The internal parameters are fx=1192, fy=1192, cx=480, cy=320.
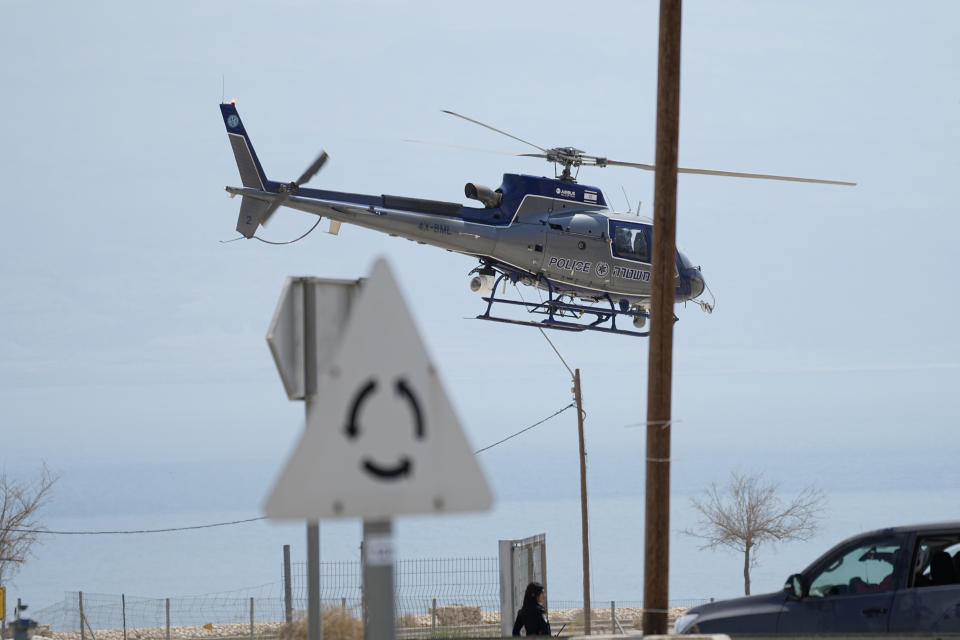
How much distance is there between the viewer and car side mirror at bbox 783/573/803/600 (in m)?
9.70

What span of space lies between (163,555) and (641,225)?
17402 cm

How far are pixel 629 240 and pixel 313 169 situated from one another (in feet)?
23.8

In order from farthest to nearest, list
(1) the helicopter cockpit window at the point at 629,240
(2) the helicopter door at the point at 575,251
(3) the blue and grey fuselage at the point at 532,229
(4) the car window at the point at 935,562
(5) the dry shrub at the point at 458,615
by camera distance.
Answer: (5) the dry shrub at the point at 458,615
(1) the helicopter cockpit window at the point at 629,240
(2) the helicopter door at the point at 575,251
(3) the blue and grey fuselage at the point at 532,229
(4) the car window at the point at 935,562

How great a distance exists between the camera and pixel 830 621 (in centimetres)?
953

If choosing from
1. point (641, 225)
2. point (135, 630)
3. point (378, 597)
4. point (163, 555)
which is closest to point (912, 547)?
point (378, 597)

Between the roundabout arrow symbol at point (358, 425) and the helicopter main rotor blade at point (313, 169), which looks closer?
the roundabout arrow symbol at point (358, 425)

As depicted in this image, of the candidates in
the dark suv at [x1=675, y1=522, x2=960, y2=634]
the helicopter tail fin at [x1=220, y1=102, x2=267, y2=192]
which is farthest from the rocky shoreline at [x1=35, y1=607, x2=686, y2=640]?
the dark suv at [x1=675, y1=522, x2=960, y2=634]

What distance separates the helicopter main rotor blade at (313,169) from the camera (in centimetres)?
2605

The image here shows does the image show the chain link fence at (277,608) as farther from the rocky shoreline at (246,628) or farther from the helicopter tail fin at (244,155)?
the helicopter tail fin at (244,155)

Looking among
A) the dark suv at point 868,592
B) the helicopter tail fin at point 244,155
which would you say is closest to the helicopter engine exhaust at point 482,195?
the helicopter tail fin at point 244,155

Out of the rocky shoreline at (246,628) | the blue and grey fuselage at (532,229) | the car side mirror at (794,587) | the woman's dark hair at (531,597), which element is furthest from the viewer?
the rocky shoreline at (246,628)

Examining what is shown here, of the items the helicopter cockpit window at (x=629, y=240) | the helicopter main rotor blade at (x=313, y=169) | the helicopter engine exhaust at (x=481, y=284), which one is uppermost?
the helicopter main rotor blade at (x=313, y=169)

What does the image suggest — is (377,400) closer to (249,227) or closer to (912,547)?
(912,547)

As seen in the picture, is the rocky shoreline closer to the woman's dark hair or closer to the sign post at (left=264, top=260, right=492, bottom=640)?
the woman's dark hair
